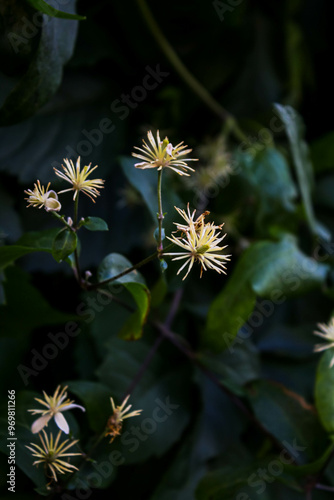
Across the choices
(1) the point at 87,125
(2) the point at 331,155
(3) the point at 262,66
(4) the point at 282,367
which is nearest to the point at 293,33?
(3) the point at 262,66

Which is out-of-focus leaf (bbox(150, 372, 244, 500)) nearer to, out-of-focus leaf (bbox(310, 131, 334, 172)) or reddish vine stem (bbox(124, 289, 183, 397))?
reddish vine stem (bbox(124, 289, 183, 397))

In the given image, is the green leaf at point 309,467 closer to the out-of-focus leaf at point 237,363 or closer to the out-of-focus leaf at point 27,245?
the out-of-focus leaf at point 237,363

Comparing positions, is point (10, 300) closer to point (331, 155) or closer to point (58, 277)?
point (58, 277)

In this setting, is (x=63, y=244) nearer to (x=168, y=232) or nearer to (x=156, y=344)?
(x=168, y=232)

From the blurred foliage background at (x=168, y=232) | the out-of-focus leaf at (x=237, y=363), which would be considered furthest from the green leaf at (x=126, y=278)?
the out-of-focus leaf at (x=237, y=363)

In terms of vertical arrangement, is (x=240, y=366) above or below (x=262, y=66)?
below

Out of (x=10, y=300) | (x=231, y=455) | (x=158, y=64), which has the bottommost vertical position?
(x=231, y=455)

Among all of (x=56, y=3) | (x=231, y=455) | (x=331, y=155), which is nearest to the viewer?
(x=56, y=3)
